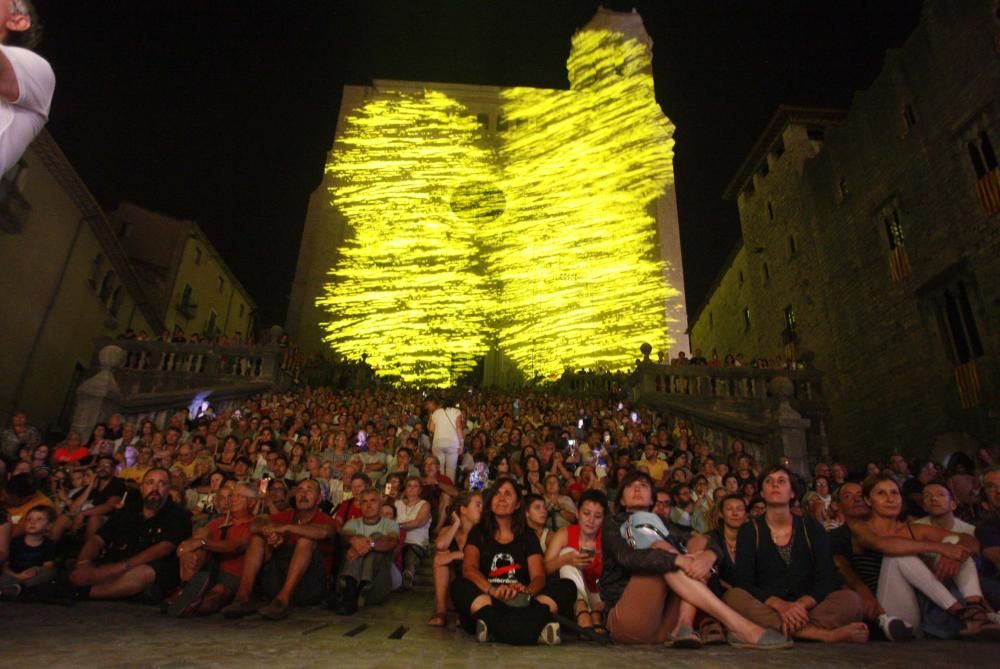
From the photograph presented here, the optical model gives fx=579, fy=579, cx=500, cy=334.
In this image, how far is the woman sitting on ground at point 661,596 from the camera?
3.82m

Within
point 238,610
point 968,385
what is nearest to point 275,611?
point 238,610

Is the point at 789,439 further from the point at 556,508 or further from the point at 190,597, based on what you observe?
the point at 190,597

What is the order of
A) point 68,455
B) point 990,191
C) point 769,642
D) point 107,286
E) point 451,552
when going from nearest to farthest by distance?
point 769,642
point 451,552
point 68,455
point 990,191
point 107,286

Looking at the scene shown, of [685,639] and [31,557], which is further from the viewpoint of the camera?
[31,557]

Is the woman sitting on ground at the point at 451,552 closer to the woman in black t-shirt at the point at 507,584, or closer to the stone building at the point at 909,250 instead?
the woman in black t-shirt at the point at 507,584

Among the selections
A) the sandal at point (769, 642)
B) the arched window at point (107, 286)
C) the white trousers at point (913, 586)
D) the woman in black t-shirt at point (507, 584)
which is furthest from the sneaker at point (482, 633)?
the arched window at point (107, 286)

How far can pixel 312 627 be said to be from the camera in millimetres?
4395

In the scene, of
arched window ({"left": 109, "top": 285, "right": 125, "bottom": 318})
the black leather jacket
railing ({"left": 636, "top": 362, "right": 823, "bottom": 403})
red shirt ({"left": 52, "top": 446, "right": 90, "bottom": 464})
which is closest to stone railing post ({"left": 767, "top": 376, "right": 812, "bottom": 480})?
railing ({"left": 636, "top": 362, "right": 823, "bottom": 403})

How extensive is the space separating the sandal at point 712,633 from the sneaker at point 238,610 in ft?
11.9

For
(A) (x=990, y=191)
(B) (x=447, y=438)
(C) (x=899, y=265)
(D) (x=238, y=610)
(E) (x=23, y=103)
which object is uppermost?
(A) (x=990, y=191)

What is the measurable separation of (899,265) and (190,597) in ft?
54.9

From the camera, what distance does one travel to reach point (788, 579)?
165 inches

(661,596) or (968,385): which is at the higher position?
(968,385)

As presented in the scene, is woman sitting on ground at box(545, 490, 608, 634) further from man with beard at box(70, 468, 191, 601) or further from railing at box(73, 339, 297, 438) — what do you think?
railing at box(73, 339, 297, 438)
